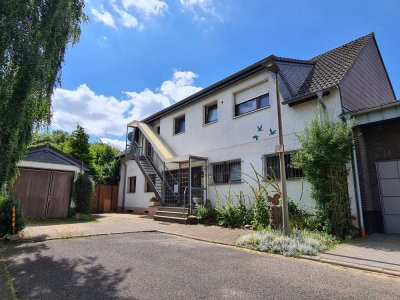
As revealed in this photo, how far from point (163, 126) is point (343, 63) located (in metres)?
11.2

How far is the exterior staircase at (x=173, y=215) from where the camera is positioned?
13.2 metres

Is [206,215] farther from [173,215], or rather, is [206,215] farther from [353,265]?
[353,265]

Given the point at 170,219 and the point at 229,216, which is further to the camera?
the point at 170,219

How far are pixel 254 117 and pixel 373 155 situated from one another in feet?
16.1

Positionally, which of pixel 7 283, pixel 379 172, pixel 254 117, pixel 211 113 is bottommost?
pixel 7 283

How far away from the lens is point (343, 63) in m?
11.9

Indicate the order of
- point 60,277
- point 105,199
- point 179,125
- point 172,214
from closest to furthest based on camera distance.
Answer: point 60,277
point 172,214
point 179,125
point 105,199

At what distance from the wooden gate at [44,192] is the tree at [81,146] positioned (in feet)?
25.5

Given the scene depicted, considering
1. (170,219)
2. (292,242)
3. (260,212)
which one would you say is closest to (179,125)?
(170,219)

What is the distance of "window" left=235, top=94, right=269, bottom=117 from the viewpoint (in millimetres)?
12914

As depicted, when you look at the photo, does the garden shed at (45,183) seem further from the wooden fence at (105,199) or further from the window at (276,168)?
the window at (276,168)

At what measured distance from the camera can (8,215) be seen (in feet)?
29.2

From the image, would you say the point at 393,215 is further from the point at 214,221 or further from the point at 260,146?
the point at 214,221

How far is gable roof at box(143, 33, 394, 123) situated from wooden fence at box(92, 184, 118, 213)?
11.8m
